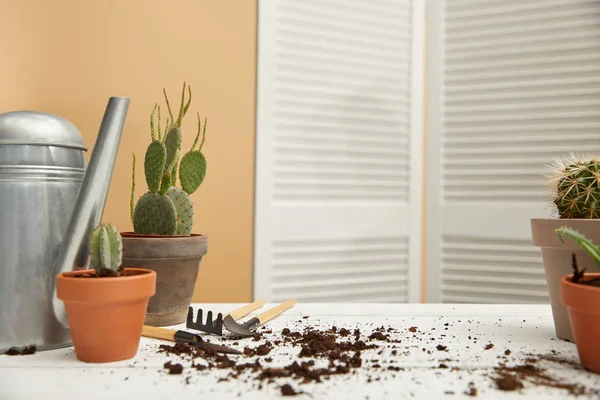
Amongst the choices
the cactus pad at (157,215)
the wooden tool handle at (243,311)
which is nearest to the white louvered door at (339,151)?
the wooden tool handle at (243,311)

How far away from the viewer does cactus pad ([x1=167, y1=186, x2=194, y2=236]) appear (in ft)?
3.39

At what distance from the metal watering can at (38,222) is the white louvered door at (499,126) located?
1586mm

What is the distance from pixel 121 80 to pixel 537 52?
1.46 metres

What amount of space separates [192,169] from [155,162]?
0.13 meters

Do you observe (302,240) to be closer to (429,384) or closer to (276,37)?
(276,37)

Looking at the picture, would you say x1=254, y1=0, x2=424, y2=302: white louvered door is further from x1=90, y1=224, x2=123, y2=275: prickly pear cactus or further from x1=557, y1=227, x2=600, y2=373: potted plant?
x1=557, y1=227, x2=600, y2=373: potted plant

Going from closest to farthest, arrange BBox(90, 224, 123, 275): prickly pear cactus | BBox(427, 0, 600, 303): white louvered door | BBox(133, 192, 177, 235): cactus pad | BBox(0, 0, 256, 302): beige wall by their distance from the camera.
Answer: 1. BBox(90, 224, 123, 275): prickly pear cactus
2. BBox(133, 192, 177, 235): cactus pad
3. BBox(0, 0, 256, 302): beige wall
4. BBox(427, 0, 600, 303): white louvered door

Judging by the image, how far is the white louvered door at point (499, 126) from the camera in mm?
2008

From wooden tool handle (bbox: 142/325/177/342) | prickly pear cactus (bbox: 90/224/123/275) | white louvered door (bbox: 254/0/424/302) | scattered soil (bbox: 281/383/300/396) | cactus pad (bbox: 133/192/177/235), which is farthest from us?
white louvered door (bbox: 254/0/424/302)

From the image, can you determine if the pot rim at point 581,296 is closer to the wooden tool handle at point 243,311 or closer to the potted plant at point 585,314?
the potted plant at point 585,314

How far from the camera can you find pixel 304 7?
1911 millimetres

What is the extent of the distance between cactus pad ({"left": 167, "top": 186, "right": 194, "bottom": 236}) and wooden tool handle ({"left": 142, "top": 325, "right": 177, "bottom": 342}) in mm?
195

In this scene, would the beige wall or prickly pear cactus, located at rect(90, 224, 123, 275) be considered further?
the beige wall

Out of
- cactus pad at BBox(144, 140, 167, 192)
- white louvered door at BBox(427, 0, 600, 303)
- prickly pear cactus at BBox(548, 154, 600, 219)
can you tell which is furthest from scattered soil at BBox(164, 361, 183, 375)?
white louvered door at BBox(427, 0, 600, 303)
